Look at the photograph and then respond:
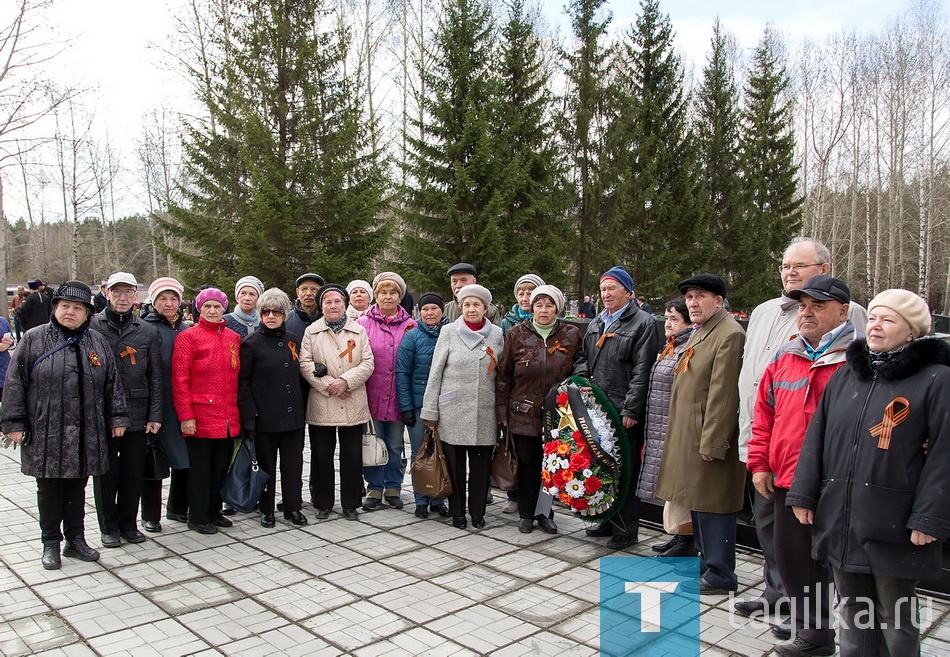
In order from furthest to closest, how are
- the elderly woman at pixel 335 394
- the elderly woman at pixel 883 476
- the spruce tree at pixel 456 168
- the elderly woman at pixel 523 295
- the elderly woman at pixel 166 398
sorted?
the spruce tree at pixel 456 168
the elderly woman at pixel 523 295
the elderly woman at pixel 335 394
the elderly woman at pixel 166 398
the elderly woman at pixel 883 476

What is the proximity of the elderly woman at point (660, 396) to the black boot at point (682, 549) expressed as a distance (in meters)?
0.46

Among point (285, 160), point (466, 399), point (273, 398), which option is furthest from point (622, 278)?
point (285, 160)

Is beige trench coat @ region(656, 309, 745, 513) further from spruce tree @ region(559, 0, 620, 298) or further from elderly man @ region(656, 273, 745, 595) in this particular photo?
spruce tree @ region(559, 0, 620, 298)

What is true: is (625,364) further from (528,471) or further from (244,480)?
(244,480)

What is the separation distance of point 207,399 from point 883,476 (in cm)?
441

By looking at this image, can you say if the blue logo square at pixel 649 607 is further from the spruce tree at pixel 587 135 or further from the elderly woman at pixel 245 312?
the spruce tree at pixel 587 135

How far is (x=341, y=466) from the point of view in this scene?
5.70 m

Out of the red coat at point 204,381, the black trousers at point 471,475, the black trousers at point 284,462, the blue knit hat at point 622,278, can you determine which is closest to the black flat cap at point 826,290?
the blue knit hat at point 622,278

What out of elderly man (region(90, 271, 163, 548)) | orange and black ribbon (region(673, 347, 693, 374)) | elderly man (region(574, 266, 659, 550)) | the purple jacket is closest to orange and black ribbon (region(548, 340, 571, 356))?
elderly man (region(574, 266, 659, 550))

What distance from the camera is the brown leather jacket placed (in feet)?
17.2

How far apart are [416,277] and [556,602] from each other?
41.2 ft

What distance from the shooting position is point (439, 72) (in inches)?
658

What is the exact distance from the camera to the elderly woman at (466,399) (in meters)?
5.36

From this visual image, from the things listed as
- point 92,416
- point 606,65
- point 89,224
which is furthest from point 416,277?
point 89,224
